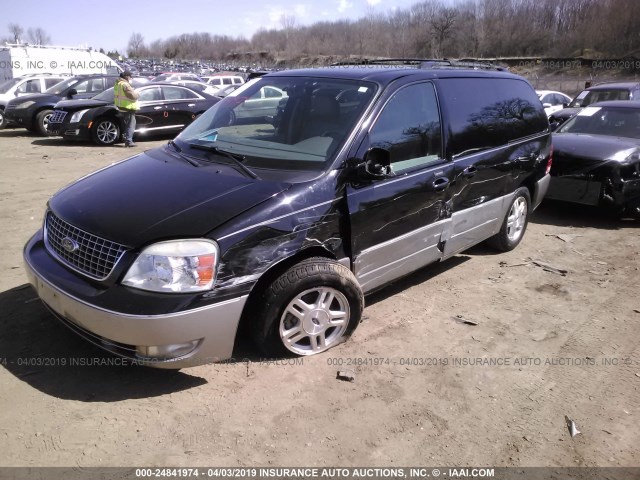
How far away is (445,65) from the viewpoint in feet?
16.3

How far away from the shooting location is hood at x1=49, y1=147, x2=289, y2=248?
2951mm

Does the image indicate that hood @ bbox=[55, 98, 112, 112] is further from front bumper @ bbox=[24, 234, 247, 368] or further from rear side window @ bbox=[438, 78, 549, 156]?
front bumper @ bbox=[24, 234, 247, 368]

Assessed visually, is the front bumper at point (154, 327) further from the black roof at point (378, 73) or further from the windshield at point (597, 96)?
the windshield at point (597, 96)

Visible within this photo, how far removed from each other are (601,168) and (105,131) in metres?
11.0

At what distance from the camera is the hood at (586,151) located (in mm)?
6922

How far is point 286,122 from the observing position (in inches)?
156

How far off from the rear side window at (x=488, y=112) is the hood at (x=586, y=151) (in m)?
1.45

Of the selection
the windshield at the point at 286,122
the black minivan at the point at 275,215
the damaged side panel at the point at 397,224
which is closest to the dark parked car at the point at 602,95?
the black minivan at the point at 275,215

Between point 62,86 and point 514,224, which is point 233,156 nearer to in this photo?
point 514,224

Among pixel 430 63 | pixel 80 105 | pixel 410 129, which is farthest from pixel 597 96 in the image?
pixel 80 105

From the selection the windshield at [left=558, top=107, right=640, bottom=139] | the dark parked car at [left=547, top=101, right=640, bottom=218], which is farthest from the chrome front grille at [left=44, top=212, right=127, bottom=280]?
the windshield at [left=558, top=107, right=640, bottom=139]

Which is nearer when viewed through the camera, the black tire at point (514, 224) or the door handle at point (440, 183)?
the door handle at point (440, 183)

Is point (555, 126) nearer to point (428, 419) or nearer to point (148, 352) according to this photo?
point (428, 419)

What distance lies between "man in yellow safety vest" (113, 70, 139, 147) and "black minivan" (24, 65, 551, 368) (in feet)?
28.0
